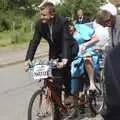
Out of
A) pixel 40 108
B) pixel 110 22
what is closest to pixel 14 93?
pixel 40 108

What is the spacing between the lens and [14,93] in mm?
11445

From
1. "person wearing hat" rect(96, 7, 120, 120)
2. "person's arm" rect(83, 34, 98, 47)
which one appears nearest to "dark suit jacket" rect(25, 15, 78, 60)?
"person's arm" rect(83, 34, 98, 47)

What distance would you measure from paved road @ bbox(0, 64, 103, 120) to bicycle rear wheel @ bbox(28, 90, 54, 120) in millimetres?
1069

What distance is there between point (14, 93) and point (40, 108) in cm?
421

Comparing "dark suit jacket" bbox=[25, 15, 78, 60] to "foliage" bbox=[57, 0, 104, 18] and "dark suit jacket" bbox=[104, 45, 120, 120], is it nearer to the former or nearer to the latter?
"dark suit jacket" bbox=[104, 45, 120, 120]

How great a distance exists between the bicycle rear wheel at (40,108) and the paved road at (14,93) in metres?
1.07

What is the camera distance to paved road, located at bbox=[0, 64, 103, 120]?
29.3 ft

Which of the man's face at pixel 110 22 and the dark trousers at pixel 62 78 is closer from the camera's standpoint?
the man's face at pixel 110 22

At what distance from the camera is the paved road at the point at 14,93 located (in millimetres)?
8920

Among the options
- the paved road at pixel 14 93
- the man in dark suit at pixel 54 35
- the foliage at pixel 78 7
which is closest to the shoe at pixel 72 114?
the paved road at pixel 14 93

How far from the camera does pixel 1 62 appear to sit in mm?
18328

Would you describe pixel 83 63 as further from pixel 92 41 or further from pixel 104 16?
pixel 104 16

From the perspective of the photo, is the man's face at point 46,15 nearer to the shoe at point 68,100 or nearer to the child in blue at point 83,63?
the child in blue at point 83,63

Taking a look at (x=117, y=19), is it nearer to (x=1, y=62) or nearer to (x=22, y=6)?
(x=1, y=62)
